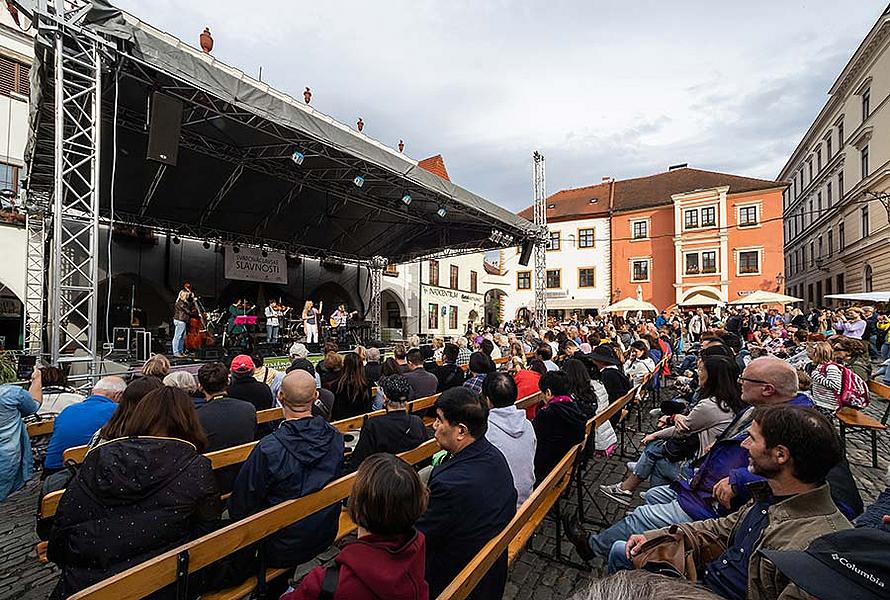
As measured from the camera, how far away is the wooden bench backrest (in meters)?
1.70

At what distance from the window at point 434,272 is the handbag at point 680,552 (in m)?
24.8

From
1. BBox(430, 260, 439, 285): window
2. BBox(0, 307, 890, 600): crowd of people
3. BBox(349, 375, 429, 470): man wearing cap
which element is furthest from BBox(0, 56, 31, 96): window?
BBox(349, 375, 429, 470): man wearing cap

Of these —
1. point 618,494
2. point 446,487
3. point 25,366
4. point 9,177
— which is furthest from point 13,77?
point 618,494

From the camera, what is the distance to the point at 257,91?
829cm

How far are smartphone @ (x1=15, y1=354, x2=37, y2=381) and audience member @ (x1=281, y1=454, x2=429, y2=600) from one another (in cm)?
1101

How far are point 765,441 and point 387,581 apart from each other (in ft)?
5.19

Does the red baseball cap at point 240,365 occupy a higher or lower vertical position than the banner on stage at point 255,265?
lower

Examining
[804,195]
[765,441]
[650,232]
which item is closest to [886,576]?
[765,441]

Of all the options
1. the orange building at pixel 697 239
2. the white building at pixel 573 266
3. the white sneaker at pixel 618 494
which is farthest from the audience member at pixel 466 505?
the white building at pixel 573 266

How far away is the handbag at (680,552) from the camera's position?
6.51 feet

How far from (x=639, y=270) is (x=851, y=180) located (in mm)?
13778

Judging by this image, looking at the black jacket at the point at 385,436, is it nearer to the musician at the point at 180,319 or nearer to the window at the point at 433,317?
the musician at the point at 180,319

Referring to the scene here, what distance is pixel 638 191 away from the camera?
37.5 metres

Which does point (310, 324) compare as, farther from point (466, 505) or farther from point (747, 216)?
point (747, 216)
